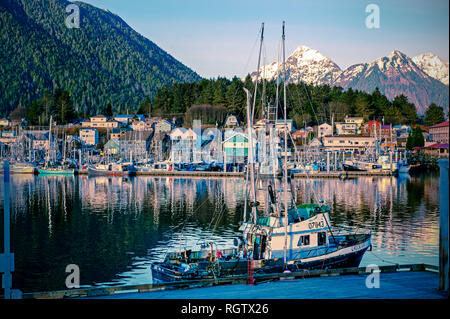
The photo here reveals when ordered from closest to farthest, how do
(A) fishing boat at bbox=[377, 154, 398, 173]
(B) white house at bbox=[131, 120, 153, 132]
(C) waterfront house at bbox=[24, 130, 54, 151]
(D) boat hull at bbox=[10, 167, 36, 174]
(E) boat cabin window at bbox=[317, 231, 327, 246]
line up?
(E) boat cabin window at bbox=[317, 231, 327, 246] → (A) fishing boat at bbox=[377, 154, 398, 173] → (D) boat hull at bbox=[10, 167, 36, 174] → (C) waterfront house at bbox=[24, 130, 54, 151] → (B) white house at bbox=[131, 120, 153, 132]

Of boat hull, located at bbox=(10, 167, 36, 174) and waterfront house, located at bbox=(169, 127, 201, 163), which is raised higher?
waterfront house, located at bbox=(169, 127, 201, 163)

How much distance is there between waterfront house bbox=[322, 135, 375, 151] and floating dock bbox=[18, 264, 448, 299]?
108 metres

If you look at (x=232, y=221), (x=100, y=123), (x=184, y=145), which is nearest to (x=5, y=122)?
(x=100, y=123)

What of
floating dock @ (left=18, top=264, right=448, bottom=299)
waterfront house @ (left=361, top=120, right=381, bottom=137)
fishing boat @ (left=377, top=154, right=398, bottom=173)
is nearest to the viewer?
floating dock @ (left=18, top=264, right=448, bottom=299)

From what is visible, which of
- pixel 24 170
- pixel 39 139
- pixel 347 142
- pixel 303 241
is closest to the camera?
pixel 303 241

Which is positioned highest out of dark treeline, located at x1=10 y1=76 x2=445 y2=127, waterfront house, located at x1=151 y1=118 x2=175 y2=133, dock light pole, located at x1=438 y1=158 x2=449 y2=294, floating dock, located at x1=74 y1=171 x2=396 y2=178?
dark treeline, located at x1=10 y1=76 x2=445 y2=127

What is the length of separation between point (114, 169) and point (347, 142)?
60806 millimetres

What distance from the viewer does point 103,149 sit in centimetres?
14275

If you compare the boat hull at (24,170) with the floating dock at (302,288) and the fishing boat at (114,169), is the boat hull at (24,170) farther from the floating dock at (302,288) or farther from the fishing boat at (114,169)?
the floating dock at (302,288)

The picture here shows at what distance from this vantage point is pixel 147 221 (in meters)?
42.2

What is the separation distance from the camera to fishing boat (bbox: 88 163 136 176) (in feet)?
316

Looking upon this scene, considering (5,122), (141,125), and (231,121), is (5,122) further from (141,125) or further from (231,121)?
(231,121)

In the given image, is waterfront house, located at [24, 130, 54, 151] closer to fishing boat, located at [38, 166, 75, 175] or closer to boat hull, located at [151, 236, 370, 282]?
fishing boat, located at [38, 166, 75, 175]

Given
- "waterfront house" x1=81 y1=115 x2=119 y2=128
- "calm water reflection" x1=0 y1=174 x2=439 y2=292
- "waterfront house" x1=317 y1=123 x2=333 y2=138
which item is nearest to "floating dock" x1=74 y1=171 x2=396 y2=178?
"calm water reflection" x1=0 y1=174 x2=439 y2=292
